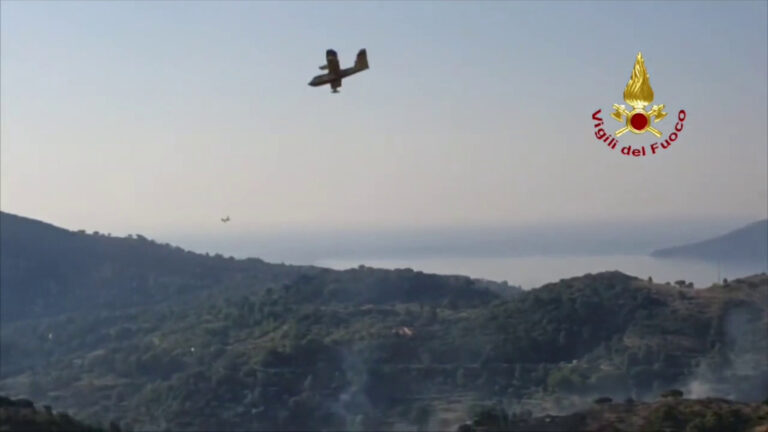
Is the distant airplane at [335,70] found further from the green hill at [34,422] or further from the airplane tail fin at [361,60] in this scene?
the green hill at [34,422]

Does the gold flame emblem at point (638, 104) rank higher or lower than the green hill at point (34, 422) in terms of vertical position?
higher

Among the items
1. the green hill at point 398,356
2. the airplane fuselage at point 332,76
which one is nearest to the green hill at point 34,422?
the green hill at point 398,356

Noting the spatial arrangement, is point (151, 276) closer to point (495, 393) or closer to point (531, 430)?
point (495, 393)

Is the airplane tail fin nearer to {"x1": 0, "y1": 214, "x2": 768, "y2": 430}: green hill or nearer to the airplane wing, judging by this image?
the airplane wing

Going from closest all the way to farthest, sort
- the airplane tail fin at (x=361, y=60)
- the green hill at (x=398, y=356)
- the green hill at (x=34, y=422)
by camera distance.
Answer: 1. the airplane tail fin at (x=361, y=60)
2. the green hill at (x=34, y=422)
3. the green hill at (x=398, y=356)

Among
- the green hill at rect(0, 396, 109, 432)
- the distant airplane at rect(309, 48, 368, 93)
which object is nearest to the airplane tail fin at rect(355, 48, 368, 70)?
the distant airplane at rect(309, 48, 368, 93)

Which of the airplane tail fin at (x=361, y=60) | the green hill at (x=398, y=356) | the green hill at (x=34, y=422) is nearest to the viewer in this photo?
the airplane tail fin at (x=361, y=60)

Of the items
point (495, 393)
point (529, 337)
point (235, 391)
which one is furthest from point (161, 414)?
point (529, 337)

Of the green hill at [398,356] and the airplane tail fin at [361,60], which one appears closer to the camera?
the airplane tail fin at [361,60]
